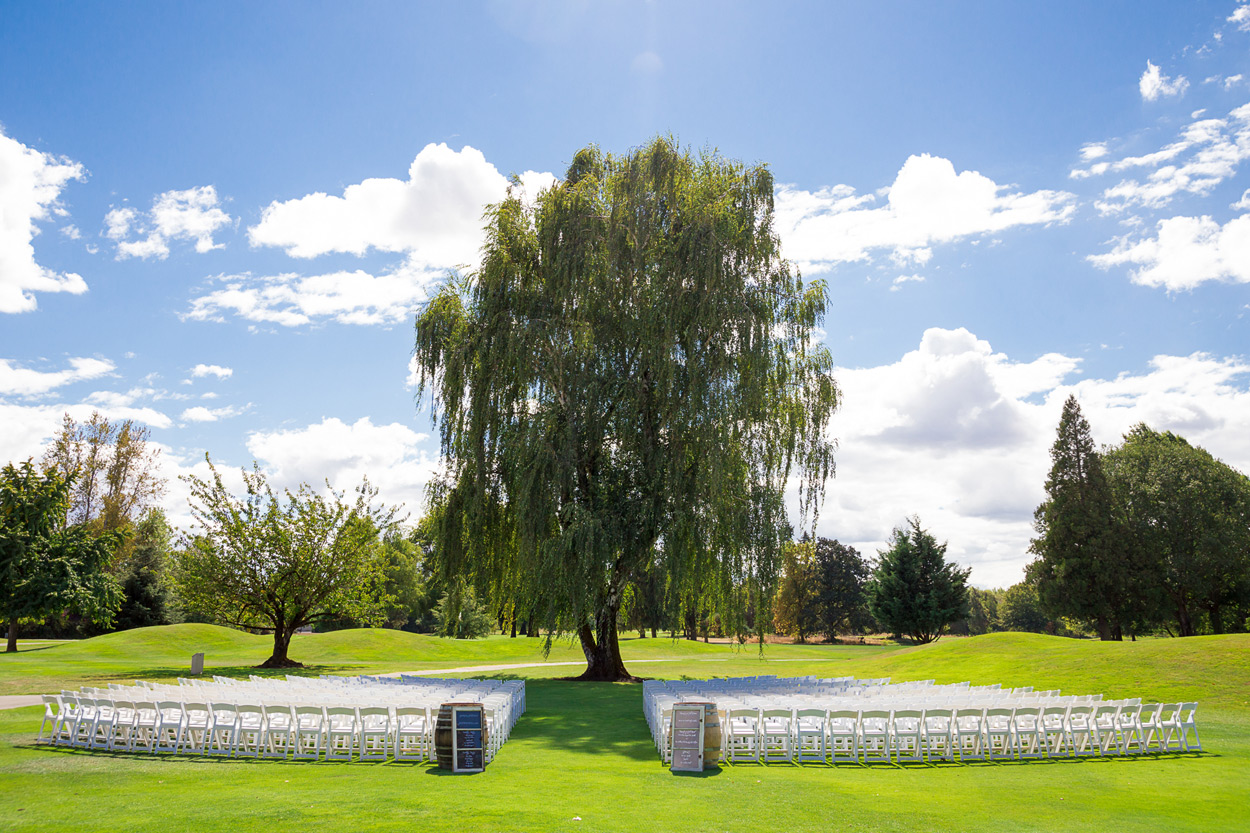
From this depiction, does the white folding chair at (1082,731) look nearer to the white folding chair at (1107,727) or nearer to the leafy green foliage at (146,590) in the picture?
the white folding chair at (1107,727)

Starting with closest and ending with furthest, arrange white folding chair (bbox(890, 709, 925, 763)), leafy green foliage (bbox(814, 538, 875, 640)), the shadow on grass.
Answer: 1. white folding chair (bbox(890, 709, 925, 763))
2. the shadow on grass
3. leafy green foliage (bbox(814, 538, 875, 640))

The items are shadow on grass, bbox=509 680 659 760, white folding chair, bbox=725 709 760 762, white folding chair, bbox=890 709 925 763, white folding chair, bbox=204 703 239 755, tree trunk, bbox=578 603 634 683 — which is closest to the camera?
white folding chair, bbox=204 703 239 755

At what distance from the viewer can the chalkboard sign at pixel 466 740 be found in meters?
11.5

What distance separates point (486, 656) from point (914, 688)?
109ft

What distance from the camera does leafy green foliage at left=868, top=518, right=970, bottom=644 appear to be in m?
57.6

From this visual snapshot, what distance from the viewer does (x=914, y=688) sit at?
1794 centimetres

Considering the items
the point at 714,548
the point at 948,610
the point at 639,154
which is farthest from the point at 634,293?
the point at 948,610

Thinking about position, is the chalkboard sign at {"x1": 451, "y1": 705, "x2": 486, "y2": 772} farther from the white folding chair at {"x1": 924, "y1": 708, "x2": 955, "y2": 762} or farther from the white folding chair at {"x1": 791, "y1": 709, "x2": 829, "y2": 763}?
the white folding chair at {"x1": 924, "y1": 708, "x2": 955, "y2": 762}

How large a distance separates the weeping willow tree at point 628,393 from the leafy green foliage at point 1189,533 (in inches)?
1696

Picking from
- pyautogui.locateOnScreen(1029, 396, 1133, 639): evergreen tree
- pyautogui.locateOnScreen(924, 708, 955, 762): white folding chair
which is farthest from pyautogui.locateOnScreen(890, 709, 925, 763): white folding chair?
pyautogui.locateOnScreen(1029, 396, 1133, 639): evergreen tree

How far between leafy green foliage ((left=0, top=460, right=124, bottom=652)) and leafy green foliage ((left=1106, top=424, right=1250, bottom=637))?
203 feet

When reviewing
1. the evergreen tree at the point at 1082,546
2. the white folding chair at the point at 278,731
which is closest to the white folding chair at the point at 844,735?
the white folding chair at the point at 278,731

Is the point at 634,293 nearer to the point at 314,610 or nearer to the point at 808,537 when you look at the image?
the point at 808,537

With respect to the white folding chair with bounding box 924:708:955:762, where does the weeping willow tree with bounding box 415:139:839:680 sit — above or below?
above
